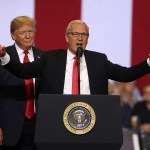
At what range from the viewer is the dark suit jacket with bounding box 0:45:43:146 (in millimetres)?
3385

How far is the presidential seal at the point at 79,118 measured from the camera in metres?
2.64

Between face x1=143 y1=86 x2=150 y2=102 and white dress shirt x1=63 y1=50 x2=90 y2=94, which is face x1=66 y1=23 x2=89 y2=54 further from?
face x1=143 y1=86 x2=150 y2=102

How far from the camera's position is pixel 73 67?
302cm

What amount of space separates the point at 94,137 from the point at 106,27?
269 centimetres

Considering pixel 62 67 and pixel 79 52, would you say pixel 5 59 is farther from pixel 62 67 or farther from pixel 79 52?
pixel 79 52

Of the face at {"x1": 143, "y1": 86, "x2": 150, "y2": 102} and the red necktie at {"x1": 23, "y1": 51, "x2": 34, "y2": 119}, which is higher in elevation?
the face at {"x1": 143, "y1": 86, "x2": 150, "y2": 102}

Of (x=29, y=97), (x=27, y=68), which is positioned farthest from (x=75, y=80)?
(x=29, y=97)

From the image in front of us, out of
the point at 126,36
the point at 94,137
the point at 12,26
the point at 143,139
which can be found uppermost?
the point at 126,36

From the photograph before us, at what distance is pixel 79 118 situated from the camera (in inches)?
104

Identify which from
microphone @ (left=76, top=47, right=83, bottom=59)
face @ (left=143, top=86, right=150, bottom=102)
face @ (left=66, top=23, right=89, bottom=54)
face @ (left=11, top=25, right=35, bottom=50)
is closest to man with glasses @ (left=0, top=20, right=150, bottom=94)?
face @ (left=66, top=23, right=89, bottom=54)

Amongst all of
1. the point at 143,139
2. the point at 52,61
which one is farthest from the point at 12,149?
the point at 143,139

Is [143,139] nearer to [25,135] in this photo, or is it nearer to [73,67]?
[25,135]

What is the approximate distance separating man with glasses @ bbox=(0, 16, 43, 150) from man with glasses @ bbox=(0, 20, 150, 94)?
1.05ft

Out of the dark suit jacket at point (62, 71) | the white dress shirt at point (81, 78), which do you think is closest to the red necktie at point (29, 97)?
the dark suit jacket at point (62, 71)
